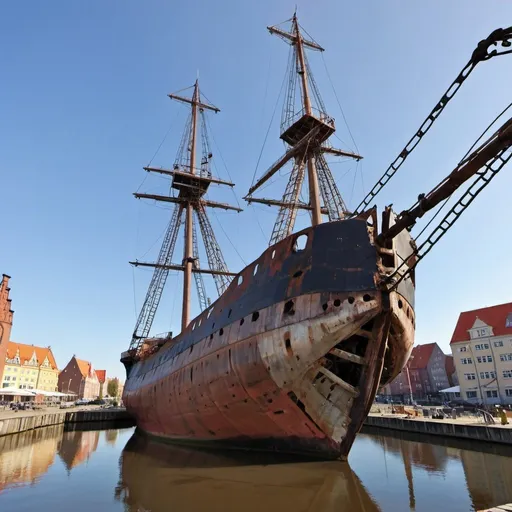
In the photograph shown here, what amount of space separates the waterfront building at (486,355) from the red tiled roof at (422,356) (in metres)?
21.0

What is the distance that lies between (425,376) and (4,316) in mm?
62608

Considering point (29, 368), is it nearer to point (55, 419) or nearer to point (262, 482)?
point (55, 419)

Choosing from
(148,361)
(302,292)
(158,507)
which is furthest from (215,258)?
(158,507)

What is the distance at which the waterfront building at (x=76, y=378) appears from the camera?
3317 inches

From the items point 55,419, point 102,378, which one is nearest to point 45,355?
point 102,378

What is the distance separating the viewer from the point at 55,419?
35562mm

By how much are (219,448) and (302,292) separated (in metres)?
8.05

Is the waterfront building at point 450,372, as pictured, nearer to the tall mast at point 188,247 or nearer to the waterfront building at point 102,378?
the tall mast at point 188,247

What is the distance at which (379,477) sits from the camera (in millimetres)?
12102

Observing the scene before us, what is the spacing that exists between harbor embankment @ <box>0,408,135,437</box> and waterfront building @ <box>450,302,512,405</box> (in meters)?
38.6

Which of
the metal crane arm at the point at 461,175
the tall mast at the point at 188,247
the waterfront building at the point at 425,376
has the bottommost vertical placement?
the waterfront building at the point at 425,376

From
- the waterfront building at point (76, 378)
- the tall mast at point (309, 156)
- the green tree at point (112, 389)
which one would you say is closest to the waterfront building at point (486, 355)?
the tall mast at point (309, 156)

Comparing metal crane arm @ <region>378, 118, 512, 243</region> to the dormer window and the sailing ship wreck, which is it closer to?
the sailing ship wreck

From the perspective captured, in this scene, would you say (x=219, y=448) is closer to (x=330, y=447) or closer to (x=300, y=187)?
(x=330, y=447)
